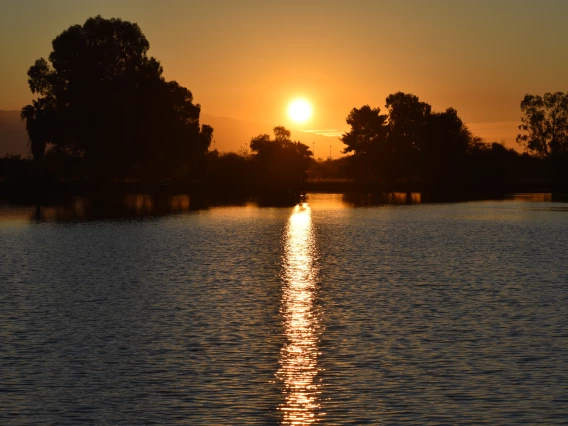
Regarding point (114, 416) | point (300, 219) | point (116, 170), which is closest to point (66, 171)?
point (116, 170)

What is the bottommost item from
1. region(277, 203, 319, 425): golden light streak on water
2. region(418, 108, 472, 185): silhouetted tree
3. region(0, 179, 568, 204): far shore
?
region(277, 203, 319, 425): golden light streak on water

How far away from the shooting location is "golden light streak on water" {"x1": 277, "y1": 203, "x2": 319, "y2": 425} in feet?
48.7

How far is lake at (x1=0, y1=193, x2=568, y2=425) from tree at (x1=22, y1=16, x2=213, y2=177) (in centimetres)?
8593

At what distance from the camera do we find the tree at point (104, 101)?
130875 mm

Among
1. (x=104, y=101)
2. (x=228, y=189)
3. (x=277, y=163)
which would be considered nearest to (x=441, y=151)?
(x=277, y=163)

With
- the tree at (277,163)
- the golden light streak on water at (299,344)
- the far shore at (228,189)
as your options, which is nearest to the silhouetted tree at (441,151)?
the far shore at (228,189)

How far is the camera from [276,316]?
24.7m

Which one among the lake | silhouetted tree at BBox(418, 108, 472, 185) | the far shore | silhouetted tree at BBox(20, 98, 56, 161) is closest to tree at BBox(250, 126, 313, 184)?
the far shore

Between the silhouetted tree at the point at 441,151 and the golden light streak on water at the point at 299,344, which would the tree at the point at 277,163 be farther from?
the golden light streak on water at the point at 299,344

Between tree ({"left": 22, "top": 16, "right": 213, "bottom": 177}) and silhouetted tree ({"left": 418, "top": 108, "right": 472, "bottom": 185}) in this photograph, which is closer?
tree ({"left": 22, "top": 16, "right": 213, "bottom": 177})

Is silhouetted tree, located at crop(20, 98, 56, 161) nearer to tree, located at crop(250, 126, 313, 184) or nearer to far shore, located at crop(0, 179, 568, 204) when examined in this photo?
far shore, located at crop(0, 179, 568, 204)

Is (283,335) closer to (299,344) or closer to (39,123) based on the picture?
(299,344)

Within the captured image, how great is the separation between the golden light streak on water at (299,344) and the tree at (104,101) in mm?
94038

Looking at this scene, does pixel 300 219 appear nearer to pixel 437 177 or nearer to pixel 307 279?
pixel 307 279
